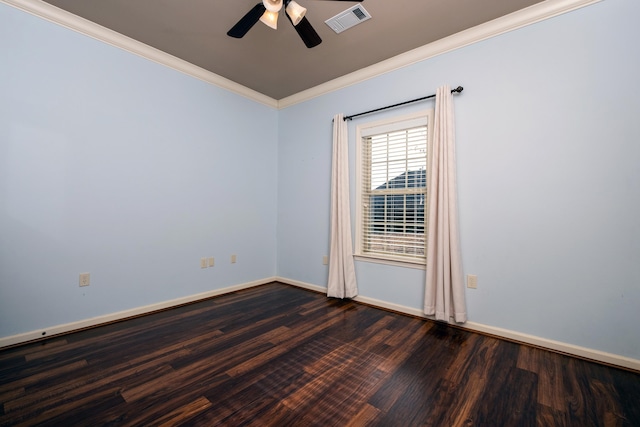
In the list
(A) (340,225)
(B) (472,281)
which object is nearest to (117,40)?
(A) (340,225)

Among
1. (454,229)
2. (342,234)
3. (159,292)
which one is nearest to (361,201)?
(342,234)

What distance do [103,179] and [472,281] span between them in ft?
11.8

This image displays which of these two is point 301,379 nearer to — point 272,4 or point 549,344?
point 549,344

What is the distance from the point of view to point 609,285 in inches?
77.3

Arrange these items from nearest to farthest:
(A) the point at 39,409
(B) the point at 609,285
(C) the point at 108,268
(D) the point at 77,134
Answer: (A) the point at 39,409 → (B) the point at 609,285 → (D) the point at 77,134 → (C) the point at 108,268

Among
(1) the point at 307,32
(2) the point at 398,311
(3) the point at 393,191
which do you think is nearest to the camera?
(1) the point at 307,32

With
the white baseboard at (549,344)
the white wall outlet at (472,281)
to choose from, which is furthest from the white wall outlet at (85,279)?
the white wall outlet at (472,281)

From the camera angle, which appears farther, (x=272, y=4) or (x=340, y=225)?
(x=340, y=225)

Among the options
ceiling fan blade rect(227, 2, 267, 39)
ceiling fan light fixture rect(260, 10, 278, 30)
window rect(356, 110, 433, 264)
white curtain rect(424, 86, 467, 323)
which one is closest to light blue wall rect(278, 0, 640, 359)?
white curtain rect(424, 86, 467, 323)

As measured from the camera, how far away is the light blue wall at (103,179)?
214cm

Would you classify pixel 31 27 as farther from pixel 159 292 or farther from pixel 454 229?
pixel 454 229

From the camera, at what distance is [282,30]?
251 centimetres

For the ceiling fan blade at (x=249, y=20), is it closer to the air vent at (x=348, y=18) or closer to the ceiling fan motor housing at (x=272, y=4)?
the ceiling fan motor housing at (x=272, y=4)

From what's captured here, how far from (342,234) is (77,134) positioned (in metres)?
2.78
